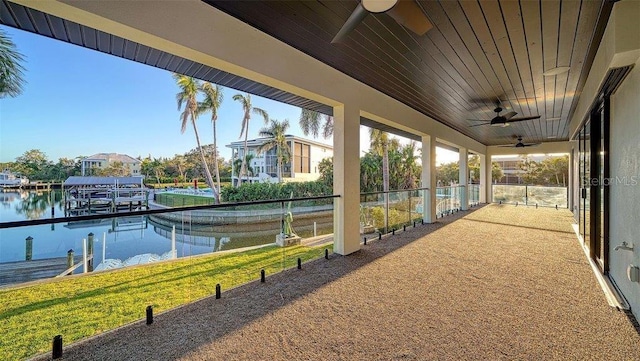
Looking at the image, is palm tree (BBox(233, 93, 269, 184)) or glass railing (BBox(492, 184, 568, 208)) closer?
glass railing (BBox(492, 184, 568, 208))

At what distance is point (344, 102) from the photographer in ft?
13.1

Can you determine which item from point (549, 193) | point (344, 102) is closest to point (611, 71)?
point (344, 102)

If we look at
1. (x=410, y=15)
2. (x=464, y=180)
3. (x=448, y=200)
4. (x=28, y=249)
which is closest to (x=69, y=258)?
(x=28, y=249)

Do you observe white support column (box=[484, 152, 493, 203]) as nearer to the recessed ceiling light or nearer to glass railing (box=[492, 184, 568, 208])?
glass railing (box=[492, 184, 568, 208])

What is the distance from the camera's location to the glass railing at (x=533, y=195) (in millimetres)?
9727

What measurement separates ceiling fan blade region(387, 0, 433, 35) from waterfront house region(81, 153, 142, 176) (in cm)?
1831

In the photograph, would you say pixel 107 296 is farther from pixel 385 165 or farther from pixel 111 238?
pixel 385 165

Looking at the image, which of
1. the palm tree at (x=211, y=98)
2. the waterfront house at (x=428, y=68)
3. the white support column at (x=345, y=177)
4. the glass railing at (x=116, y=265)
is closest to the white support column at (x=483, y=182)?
the waterfront house at (x=428, y=68)

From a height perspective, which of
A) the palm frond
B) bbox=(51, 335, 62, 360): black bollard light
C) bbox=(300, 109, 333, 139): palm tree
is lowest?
bbox=(51, 335, 62, 360): black bollard light

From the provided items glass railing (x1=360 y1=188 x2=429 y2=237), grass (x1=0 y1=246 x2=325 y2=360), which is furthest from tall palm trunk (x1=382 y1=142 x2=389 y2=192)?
grass (x1=0 y1=246 x2=325 y2=360)

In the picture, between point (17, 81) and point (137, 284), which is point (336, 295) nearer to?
point (137, 284)

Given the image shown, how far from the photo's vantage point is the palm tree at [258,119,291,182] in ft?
56.5

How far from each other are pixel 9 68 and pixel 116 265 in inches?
110

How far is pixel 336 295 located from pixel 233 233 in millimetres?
4667
